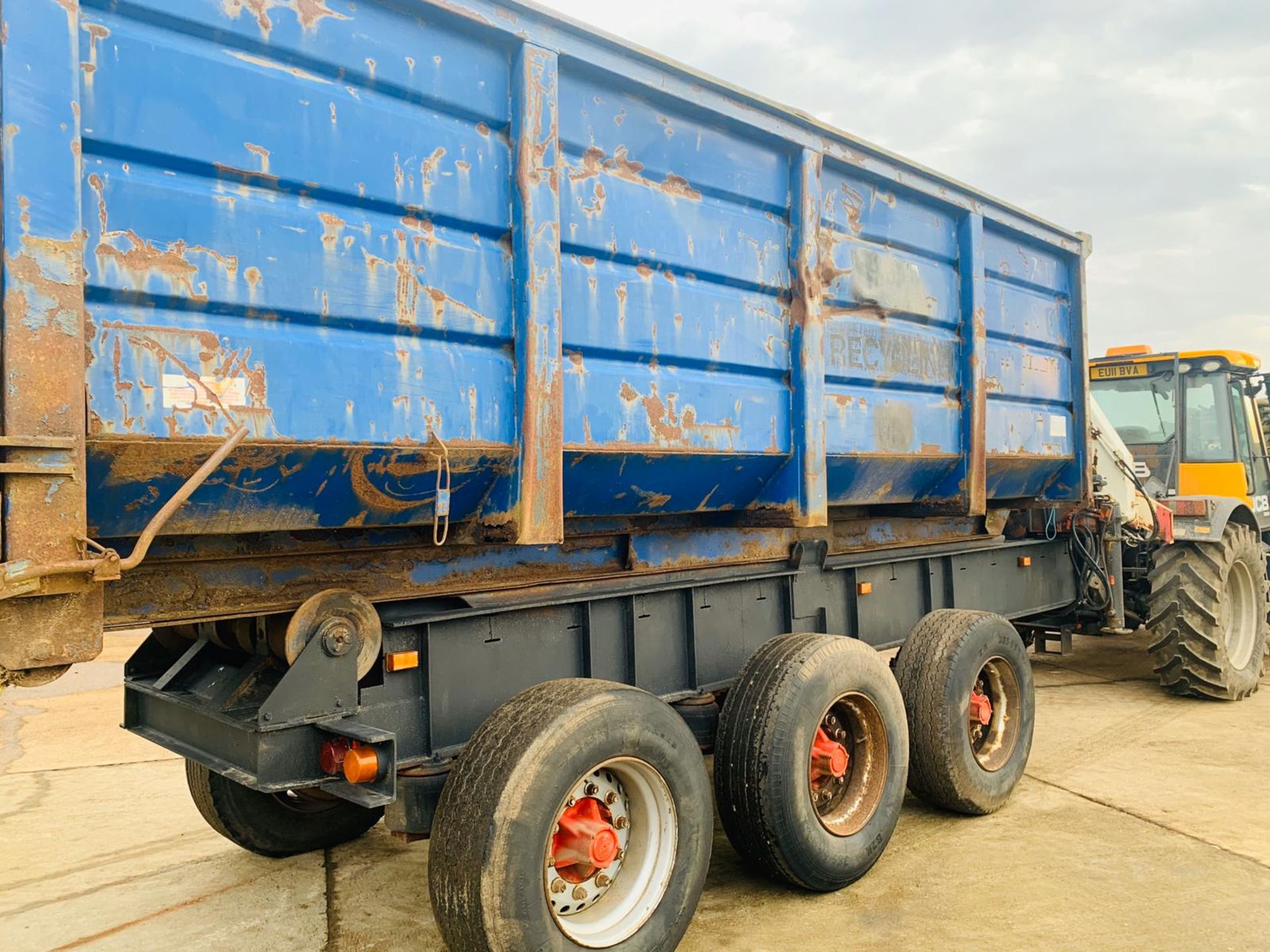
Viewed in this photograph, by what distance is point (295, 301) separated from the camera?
8.25 feet

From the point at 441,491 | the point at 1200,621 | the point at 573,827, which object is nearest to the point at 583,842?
the point at 573,827

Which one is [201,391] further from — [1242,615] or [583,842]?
[1242,615]

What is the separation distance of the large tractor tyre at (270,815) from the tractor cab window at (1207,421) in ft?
24.4

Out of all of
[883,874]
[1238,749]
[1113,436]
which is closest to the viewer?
[883,874]

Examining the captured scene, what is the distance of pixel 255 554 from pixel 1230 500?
23.4 ft

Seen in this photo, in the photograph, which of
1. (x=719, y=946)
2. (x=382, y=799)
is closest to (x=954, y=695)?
(x=719, y=946)

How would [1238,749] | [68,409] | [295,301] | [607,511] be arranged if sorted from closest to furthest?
[68,409] → [295,301] → [607,511] → [1238,749]

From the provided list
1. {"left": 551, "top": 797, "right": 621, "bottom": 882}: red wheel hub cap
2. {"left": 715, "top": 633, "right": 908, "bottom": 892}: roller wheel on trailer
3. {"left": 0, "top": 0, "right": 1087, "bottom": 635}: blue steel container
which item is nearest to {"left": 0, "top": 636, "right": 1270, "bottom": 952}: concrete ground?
{"left": 715, "top": 633, "right": 908, "bottom": 892}: roller wheel on trailer

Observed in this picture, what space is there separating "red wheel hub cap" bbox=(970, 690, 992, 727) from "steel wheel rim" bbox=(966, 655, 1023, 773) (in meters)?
0.03

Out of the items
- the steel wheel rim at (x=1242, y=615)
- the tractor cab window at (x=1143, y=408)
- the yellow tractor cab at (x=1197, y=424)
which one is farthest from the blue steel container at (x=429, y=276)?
the tractor cab window at (x=1143, y=408)

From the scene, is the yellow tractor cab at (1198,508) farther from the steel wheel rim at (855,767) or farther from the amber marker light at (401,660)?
the amber marker light at (401,660)

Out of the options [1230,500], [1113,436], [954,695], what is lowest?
[954,695]

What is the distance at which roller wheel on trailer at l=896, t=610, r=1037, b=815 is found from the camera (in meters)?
4.37

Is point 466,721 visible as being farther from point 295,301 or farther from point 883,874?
point 883,874
